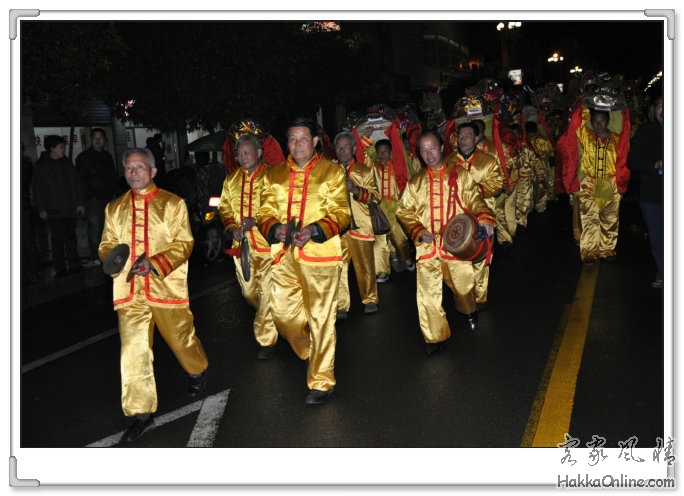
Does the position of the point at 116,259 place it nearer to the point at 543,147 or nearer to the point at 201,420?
the point at 201,420

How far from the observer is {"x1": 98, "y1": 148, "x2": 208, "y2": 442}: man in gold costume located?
4.89m

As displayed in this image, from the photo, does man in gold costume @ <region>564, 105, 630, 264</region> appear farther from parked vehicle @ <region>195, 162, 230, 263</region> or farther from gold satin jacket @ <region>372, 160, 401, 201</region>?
parked vehicle @ <region>195, 162, 230, 263</region>

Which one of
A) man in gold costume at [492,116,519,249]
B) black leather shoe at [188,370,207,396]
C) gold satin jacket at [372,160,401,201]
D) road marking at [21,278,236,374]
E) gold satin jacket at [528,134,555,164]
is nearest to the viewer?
black leather shoe at [188,370,207,396]

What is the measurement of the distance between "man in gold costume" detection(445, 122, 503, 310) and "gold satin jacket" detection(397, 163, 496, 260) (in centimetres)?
101

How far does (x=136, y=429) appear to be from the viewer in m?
4.85

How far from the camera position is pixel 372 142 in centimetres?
1023

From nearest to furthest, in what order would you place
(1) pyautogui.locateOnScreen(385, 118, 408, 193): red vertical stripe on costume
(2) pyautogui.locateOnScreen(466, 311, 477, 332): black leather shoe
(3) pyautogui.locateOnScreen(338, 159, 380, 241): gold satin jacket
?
1. (2) pyautogui.locateOnScreen(466, 311, 477, 332): black leather shoe
2. (3) pyautogui.locateOnScreen(338, 159, 380, 241): gold satin jacket
3. (1) pyautogui.locateOnScreen(385, 118, 408, 193): red vertical stripe on costume

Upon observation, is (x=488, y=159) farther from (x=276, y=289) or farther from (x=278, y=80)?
(x=278, y=80)

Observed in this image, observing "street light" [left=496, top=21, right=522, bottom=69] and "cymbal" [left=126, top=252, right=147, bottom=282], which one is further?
"street light" [left=496, top=21, right=522, bottom=69]

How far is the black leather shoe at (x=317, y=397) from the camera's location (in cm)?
525

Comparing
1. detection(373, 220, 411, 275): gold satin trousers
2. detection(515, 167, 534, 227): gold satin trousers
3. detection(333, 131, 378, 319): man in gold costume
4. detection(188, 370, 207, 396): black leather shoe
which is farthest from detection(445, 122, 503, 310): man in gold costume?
detection(515, 167, 534, 227): gold satin trousers

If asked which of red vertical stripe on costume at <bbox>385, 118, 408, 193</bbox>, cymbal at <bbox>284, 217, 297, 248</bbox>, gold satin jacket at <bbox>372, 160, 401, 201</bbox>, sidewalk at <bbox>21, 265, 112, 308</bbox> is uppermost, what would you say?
red vertical stripe on costume at <bbox>385, 118, 408, 193</bbox>
